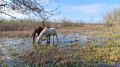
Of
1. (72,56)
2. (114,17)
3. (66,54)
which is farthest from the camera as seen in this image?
(114,17)

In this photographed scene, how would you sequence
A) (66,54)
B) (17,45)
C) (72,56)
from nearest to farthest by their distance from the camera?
1. (72,56)
2. (66,54)
3. (17,45)

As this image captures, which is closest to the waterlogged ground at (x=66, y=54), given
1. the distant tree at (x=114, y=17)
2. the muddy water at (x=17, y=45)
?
the muddy water at (x=17, y=45)

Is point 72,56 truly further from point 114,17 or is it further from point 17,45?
point 114,17

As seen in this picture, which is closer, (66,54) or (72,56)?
(72,56)

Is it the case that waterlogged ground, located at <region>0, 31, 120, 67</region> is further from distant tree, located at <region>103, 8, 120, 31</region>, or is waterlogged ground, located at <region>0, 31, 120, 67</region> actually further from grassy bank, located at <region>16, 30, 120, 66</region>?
distant tree, located at <region>103, 8, 120, 31</region>

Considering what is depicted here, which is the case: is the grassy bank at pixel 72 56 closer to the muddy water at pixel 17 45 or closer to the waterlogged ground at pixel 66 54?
the waterlogged ground at pixel 66 54

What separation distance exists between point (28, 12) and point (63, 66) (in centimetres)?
268

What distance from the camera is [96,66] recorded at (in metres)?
4.36

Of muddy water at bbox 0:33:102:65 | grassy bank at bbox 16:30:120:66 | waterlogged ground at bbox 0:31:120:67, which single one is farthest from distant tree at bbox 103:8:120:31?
grassy bank at bbox 16:30:120:66

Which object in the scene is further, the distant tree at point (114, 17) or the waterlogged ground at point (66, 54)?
the distant tree at point (114, 17)

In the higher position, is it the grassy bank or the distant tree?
the distant tree

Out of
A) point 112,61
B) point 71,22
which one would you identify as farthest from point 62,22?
point 112,61

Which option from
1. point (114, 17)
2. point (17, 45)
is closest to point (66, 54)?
point (17, 45)

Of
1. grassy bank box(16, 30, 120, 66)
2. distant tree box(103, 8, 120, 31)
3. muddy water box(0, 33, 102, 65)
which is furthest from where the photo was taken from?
distant tree box(103, 8, 120, 31)
